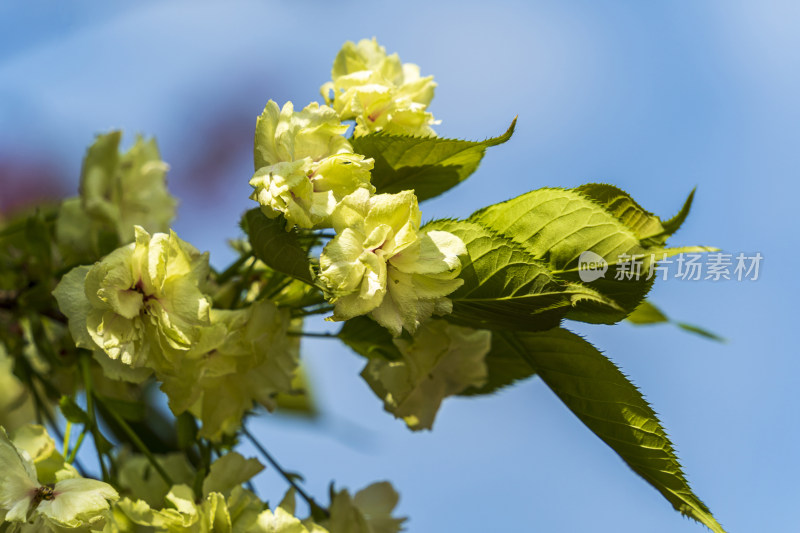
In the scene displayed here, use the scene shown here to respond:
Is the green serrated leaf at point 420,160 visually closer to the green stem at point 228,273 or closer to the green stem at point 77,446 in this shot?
the green stem at point 228,273

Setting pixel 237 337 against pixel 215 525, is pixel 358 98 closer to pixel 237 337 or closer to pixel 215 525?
pixel 237 337

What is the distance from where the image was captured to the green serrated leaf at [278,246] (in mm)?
516

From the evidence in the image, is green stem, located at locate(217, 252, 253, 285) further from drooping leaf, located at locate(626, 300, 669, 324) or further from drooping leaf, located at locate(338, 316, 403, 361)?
drooping leaf, located at locate(626, 300, 669, 324)

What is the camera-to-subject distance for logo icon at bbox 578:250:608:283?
Result: 48cm

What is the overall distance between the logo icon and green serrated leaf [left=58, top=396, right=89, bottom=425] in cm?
39

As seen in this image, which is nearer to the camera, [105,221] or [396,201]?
[396,201]

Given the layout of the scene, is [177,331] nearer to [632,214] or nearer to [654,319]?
[632,214]

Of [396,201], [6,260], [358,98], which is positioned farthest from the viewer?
[6,260]

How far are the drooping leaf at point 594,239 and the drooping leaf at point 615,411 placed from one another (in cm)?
5

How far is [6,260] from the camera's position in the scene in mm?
791

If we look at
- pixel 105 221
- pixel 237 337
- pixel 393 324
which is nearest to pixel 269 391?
pixel 237 337

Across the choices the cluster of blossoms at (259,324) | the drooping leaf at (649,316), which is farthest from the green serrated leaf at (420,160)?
the drooping leaf at (649,316)

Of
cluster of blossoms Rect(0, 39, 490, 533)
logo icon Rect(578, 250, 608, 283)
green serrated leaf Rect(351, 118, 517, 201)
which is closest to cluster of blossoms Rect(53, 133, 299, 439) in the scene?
cluster of blossoms Rect(0, 39, 490, 533)

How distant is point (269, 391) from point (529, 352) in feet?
0.76
